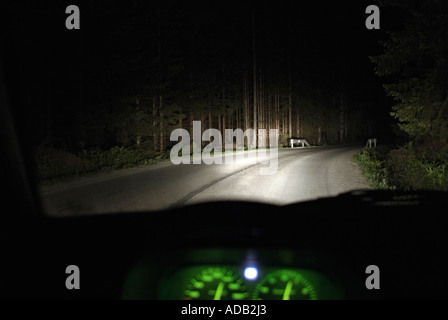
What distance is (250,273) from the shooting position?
8.07 feet

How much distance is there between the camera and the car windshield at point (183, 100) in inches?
440

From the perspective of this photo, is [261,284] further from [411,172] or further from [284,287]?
[411,172]

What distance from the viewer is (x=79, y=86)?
22422 millimetres

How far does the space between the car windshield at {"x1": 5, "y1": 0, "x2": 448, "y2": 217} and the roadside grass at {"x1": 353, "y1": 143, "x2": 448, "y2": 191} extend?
9cm

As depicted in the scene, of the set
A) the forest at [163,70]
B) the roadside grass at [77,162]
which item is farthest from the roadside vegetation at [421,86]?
the roadside grass at [77,162]

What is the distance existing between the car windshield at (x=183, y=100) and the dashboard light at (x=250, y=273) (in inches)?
127

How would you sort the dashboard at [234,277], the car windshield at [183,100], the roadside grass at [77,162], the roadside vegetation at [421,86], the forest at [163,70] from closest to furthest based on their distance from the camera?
the dashboard at [234,277]
the car windshield at [183,100]
the roadside vegetation at [421,86]
the roadside grass at [77,162]
the forest at [163,70]

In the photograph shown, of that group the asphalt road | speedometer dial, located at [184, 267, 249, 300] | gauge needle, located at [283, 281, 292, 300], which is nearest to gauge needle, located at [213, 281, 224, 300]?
speedometer dial, located at [184, 267, 249, 300]

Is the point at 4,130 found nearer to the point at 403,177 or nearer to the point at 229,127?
the point at 403,177

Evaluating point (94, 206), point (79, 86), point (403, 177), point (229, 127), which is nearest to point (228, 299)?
point (94, 206)

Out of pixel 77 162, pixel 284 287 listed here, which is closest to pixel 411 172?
pixel 284 287

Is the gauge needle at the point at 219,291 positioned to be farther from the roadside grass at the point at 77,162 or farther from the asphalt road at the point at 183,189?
the roadside grass at the point at 77,162

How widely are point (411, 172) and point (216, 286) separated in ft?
45.4

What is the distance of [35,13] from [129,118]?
8.43m
